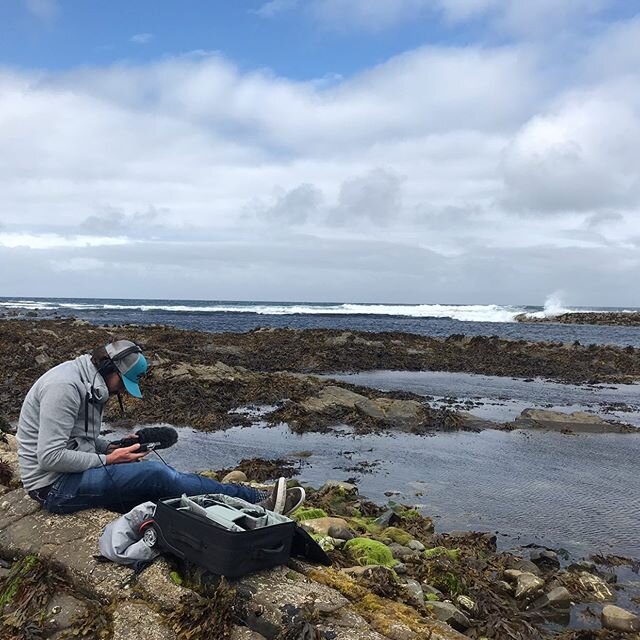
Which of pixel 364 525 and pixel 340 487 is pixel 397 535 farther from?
pixel 340 487

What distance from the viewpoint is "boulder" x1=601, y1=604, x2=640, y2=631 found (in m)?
5.04

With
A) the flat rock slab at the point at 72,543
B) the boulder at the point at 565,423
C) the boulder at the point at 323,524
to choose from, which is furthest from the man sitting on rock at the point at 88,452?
the boulder at the point at 565,423

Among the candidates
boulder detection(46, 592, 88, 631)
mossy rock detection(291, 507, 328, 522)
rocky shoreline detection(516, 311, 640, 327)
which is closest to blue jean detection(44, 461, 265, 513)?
boulder detection(46, 592, 88, 631)

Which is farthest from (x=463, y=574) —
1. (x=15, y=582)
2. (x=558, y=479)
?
(x=558, y=479)

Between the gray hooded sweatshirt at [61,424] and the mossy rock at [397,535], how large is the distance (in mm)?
3411

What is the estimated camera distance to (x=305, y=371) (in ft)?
72.3

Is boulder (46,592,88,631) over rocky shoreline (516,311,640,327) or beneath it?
beneath

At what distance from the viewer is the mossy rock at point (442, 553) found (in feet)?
20.6

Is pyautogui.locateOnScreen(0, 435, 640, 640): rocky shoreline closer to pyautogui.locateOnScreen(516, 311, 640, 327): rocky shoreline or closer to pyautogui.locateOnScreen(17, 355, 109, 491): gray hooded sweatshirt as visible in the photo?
pyautogui.locateOnScreen(17, 355, 109, 491): gray hooded sweatshirt

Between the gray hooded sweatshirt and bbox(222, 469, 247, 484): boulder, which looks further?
bbox(222, 469, 247, 484): boulder

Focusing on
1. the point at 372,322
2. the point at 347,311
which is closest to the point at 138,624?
the point at 372,322

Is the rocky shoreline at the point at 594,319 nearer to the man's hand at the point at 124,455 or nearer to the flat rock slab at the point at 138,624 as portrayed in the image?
the man's hand at the point at 124,455

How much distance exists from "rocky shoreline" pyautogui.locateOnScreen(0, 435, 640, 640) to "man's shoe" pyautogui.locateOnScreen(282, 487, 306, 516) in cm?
59

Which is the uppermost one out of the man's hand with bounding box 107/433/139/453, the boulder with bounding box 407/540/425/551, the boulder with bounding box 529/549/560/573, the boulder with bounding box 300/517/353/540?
the man's hand with bounding box 107/433/139/453
